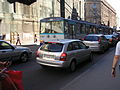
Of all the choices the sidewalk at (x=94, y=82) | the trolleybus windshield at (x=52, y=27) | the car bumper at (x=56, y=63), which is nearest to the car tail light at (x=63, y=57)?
the car bumper at (x=56, y=63)

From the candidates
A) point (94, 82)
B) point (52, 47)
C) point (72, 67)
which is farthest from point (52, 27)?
point (94, 82)

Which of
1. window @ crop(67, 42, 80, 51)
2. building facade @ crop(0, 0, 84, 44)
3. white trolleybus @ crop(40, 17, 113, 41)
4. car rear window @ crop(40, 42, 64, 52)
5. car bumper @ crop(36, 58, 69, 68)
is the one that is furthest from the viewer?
building facade @ crop(0, 0, 84, 44)

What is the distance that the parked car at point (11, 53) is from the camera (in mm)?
8086

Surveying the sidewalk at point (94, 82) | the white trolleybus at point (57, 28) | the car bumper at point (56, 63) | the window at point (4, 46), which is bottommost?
the sidewalk at point (94, 82)

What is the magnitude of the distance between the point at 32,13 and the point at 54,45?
2293 cm

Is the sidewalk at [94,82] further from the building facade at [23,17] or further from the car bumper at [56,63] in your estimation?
the building facade at [23,17]

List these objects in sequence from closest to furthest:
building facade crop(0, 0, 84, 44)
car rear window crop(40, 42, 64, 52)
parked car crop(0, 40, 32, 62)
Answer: car rear window crop(40, 42, 64, 52) < parked car crop(0, 40, 32, 62) < building facade crop(0, 0, 84, 44)

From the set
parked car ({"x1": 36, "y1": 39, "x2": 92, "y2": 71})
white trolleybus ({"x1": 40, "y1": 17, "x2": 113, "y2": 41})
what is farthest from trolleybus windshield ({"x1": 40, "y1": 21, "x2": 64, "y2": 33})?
parked car ({"x1": 36, "y1": 39, "x2": 92, "y2": 71})

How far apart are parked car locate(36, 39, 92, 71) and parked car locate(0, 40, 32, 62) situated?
1.82 metres

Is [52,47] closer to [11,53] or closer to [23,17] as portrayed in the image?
[11,53]

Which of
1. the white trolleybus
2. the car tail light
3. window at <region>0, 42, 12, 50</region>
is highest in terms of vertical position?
the white trolleybus

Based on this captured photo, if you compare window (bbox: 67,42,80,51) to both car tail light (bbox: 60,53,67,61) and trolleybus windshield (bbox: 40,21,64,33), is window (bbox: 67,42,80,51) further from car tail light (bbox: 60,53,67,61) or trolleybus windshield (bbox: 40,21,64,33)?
trolleybus windshield (bbox: 40,21,64,33)

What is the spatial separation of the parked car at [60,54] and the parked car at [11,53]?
5.98ft

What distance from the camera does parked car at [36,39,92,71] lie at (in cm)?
678
